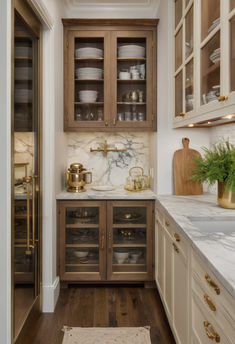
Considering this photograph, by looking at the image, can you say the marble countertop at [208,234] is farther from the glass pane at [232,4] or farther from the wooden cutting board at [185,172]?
the glass pane at [232,4]

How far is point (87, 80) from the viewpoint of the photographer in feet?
10.3

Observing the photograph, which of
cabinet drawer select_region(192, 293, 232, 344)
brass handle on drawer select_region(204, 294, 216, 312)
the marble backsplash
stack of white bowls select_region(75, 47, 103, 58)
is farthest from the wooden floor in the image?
stack of white bowls select_region(75, 47, 103, 58)

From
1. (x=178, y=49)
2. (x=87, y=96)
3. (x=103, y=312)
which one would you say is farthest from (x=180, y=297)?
(x=87, y=96)

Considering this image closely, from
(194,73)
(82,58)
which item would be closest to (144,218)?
(194,73)

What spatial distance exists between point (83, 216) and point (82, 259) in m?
0.43

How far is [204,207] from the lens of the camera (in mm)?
2217

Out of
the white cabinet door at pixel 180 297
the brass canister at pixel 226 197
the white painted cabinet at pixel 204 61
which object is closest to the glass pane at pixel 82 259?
the white cabinet door at pixel 180 297

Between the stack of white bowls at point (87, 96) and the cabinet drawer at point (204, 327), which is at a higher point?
the stack of white bowls at point (87, 96)

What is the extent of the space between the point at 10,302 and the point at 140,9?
117 inches

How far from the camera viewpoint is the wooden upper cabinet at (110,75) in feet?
10.1

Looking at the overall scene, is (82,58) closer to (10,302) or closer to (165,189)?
(165,189)

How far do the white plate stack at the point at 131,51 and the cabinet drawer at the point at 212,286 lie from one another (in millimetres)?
2313

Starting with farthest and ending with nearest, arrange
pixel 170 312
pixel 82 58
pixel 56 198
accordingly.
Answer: pixel 82 58 < pixel 56 198 < pixel 170 312

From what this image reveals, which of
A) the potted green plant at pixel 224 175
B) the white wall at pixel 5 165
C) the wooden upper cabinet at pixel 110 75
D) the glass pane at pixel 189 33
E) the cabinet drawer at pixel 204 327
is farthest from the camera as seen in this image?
the wooden upper cabinet at pixel 110 75
